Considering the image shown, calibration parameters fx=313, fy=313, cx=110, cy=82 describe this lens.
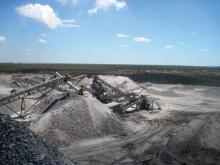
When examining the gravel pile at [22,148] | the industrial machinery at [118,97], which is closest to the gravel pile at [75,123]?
the gravel pile at [22,148]

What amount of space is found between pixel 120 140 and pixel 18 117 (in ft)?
27.0

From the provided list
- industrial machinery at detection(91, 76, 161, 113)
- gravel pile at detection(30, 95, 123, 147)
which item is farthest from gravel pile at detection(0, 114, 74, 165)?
industrial machinery at detection(91, 76, 161, 113)

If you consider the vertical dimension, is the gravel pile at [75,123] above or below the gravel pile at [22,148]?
below

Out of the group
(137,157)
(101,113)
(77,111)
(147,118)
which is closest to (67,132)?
(77,111)

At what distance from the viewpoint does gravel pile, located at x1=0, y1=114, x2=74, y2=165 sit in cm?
1114

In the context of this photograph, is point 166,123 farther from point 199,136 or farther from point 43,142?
point 43,142

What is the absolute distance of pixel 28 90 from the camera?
2314 cm

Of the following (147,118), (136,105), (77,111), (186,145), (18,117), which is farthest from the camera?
(136,105)

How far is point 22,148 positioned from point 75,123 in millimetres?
8152

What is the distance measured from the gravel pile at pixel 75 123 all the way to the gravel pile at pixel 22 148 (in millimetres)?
5223

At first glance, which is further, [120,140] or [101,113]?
[101,113]

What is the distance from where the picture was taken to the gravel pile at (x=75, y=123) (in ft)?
61.8

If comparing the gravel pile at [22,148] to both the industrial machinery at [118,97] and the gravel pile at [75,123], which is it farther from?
the industrial machinery at [118,97]

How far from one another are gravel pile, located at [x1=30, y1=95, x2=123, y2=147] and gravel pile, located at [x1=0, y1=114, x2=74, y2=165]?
206 inches
